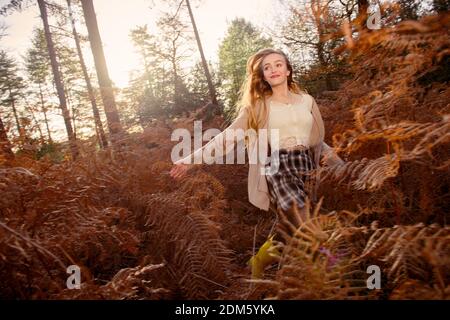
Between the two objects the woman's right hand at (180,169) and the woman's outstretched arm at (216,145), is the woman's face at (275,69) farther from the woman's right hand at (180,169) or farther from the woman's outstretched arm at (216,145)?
the woman's right hand at (180,169)

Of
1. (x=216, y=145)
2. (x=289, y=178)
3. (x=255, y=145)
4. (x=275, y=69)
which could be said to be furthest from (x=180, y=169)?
(x=275, y=69)

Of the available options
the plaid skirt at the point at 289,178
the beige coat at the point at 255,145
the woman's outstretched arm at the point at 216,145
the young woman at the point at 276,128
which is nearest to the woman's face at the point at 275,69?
the young woman at the point at 276,128

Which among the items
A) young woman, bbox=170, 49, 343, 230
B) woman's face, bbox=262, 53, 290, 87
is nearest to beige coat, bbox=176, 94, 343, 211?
young woman, bbox=170, 49, 343, 230

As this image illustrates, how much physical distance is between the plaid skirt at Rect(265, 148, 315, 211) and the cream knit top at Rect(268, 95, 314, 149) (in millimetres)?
103

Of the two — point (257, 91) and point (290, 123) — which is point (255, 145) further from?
point (257, 91)

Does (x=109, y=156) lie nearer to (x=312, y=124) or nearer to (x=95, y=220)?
(x=95, y=220)

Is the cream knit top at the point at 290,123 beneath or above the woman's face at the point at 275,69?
beneath

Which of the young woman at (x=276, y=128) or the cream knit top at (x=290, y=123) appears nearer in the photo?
the young woman at (x=276, y=128)

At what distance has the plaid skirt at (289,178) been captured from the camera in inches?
98.2

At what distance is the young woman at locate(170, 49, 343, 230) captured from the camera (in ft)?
8.84

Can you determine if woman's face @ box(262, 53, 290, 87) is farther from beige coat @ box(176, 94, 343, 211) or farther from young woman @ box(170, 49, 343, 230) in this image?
beige coat @ box(176, 94, 343, 211)

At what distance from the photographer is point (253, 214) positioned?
13.1 ft
